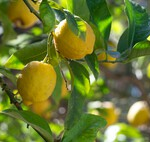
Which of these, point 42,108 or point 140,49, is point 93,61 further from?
point 42,108

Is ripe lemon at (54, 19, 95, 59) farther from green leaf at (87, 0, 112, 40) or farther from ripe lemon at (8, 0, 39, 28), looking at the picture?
ripe lemon at (8, 0, 39, 28)

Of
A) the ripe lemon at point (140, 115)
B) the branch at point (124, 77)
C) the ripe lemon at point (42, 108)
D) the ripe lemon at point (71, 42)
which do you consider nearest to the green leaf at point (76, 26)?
the ripe lemon at point (71, 42)

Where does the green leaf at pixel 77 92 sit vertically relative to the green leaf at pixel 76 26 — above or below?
below

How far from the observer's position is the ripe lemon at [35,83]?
913mm

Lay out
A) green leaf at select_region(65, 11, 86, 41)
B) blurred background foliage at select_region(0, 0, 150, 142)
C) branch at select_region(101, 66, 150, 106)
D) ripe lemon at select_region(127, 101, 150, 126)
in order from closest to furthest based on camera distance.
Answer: green leaf at select_region(65, 11, 86, 41) → blurred background foliage at select_region(0, 0, 150, 142) → branch at select_region(101, 66, 150, 106) → ripe lemon at select_region(127, 101, 150, 126)

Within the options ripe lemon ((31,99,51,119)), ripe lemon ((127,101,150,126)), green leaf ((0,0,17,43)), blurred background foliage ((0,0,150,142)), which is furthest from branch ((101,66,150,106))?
green leaf ((0,0,17,43))

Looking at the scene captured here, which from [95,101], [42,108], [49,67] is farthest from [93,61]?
[95,101]

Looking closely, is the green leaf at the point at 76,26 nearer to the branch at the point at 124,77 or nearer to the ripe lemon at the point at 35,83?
the ripe lemon at the point at 35,83

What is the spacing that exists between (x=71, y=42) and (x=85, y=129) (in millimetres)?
169

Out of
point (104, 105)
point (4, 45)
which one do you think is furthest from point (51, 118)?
point (4, 45)

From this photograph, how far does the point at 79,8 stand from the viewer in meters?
0.97

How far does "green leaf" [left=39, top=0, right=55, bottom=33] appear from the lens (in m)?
0.89

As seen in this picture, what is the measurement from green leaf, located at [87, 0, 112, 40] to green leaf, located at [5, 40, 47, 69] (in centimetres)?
13

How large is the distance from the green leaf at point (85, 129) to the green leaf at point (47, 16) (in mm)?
179
